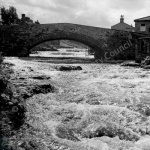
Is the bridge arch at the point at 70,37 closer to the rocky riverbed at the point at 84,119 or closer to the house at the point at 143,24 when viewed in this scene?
the house at the point at 143,24

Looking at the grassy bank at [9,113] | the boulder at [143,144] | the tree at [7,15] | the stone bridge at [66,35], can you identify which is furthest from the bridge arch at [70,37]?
the boulder at [143,144]

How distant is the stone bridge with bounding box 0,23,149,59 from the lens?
18969 mm

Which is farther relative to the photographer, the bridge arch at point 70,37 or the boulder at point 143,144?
the bridge arch at point 70,37

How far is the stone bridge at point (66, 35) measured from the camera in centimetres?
1897

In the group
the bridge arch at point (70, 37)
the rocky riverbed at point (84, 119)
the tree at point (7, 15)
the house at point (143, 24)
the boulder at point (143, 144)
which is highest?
the tree at point (7, 15)

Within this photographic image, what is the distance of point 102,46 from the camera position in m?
19.3

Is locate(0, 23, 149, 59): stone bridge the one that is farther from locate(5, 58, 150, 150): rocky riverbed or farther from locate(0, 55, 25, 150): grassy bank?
locate(0, 55, 25, 150): grassy bank

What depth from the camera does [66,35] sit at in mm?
19062

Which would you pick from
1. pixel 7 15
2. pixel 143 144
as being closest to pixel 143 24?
pixel 7 15

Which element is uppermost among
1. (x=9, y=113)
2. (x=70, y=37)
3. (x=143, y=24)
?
(x=143, y=24)

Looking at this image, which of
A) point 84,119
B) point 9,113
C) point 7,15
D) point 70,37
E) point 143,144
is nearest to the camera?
point 143,144

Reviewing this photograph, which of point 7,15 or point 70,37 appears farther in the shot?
point 7,15

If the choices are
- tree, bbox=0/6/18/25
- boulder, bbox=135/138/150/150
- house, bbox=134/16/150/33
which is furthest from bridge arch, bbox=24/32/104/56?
boulder, bbox=135/138/150/150

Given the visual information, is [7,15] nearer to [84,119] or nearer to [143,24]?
[143,24]
